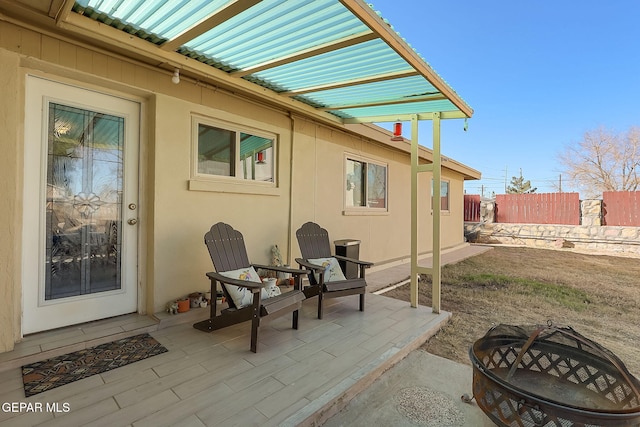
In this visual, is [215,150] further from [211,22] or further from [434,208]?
[434,208]

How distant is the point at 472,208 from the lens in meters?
15.8

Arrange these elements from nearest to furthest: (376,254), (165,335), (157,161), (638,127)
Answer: (165,335) → (157,161) → (376,254) → (638,127)

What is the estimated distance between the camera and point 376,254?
21.4ft

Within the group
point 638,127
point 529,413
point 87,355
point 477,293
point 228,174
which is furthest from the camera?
point 638,127

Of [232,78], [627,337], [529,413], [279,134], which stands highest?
[232,78]

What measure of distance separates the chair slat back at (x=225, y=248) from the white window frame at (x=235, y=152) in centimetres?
72

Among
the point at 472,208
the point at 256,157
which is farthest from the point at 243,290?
the point at 472,208

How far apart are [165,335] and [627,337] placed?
4875mm

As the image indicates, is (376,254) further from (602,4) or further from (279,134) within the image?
(602,4)

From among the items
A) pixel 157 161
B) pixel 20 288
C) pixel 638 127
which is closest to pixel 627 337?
pixel 157 161

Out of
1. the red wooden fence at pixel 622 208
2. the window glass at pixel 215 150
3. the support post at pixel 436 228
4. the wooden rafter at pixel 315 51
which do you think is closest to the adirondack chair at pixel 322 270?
the support post at pixel 436 228

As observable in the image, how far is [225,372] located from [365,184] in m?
4.76

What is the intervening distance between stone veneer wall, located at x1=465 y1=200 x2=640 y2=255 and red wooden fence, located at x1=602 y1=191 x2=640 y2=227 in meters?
0.26

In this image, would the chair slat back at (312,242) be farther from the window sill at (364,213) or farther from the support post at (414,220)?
the window sill at (364,213)
